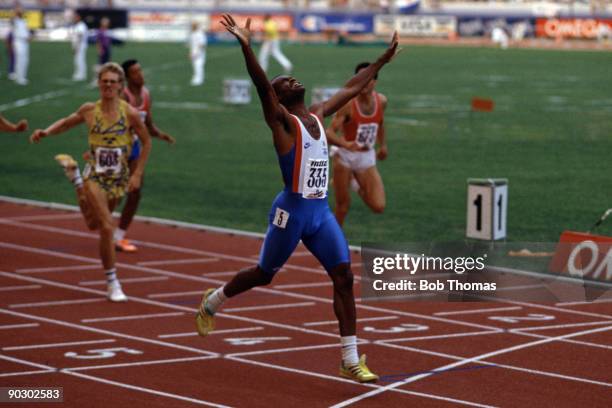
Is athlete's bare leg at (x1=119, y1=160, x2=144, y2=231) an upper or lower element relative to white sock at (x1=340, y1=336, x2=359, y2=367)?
upper

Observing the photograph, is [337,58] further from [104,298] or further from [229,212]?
[104,298]

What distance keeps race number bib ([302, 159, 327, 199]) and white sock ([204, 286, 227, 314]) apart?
1.24 meters

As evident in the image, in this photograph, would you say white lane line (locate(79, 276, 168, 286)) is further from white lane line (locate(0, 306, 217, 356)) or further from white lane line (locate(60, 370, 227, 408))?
white lane line (locate(60, 370, 227, 408))

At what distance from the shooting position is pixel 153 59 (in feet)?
174

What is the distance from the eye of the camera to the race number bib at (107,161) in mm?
12648

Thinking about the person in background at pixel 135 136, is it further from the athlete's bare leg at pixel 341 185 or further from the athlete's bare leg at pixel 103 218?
the athlete's bare leg at pixel 103 218

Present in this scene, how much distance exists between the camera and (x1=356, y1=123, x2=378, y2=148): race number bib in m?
15.0

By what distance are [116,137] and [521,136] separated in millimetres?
15362

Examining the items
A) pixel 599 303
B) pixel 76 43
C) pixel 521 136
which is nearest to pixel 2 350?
pixel 599 303

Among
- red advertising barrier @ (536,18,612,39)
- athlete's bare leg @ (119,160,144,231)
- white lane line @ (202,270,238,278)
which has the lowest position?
white lane line @ (202,270,238,278)

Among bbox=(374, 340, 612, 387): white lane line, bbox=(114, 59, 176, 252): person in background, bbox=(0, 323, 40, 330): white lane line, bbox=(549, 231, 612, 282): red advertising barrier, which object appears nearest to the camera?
bbox=(374, 340, 612, 387): white lane line

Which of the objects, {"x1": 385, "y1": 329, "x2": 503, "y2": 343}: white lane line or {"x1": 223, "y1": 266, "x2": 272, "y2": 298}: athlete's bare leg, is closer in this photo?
{"x1": 223, "y1": 266, "x2": 272, "y2": 298}: athlete's bare leg

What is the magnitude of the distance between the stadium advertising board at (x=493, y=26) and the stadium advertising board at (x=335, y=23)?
518 cm

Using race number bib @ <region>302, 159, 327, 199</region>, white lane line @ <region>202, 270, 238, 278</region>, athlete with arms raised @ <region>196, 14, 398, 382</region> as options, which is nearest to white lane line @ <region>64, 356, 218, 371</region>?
athlete with arms raised @ <region>196, 14, 398, 382</region>
